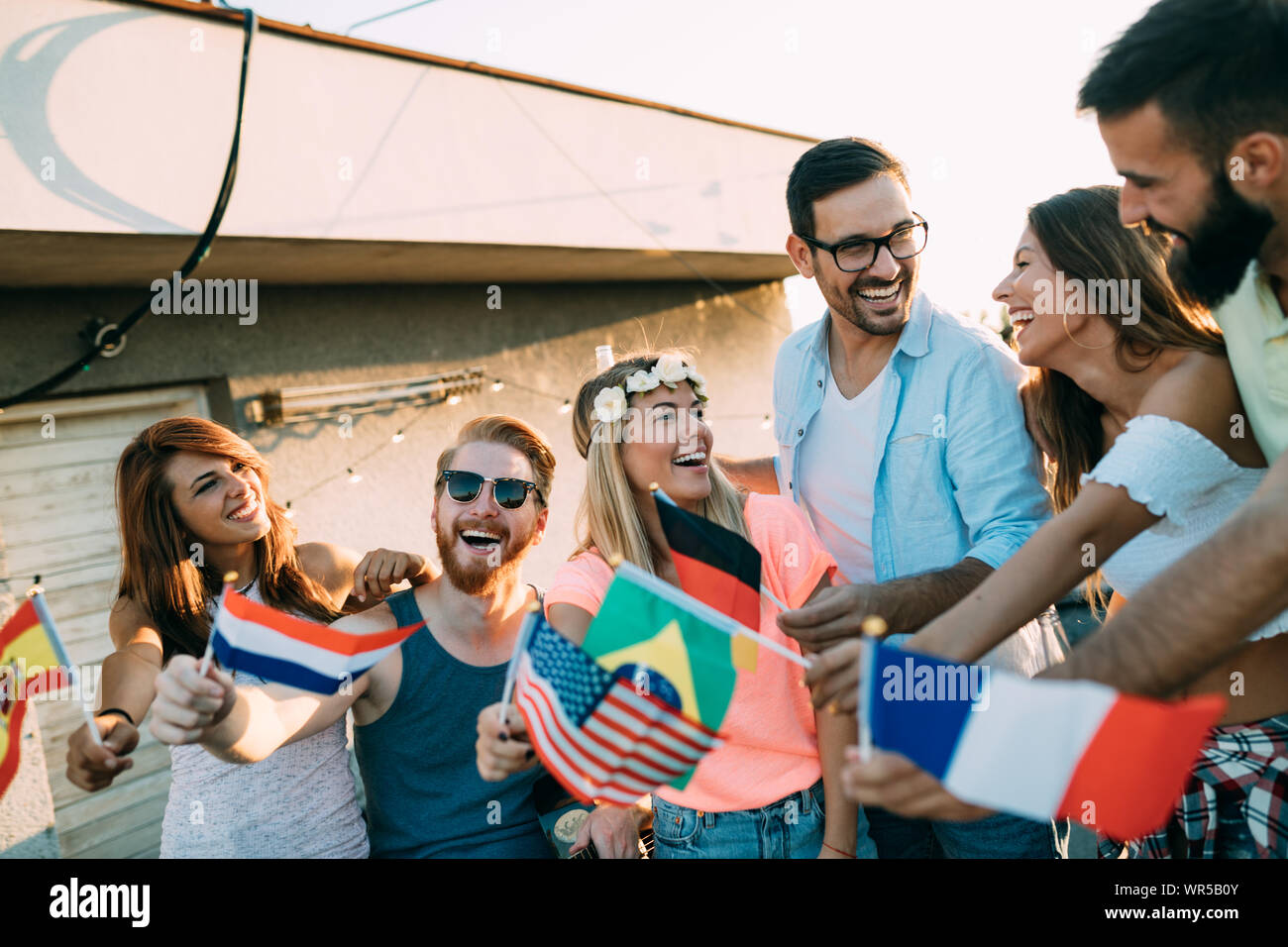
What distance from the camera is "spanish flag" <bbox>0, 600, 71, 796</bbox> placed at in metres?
2.33

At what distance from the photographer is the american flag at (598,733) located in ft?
6.40

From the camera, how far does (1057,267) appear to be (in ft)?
8.32

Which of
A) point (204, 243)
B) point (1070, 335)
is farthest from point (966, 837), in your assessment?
point (204, 243)

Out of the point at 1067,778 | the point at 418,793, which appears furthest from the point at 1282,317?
the point at 418,793

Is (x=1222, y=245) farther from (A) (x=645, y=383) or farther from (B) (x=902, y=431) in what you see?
(A) (x=645, y=383)

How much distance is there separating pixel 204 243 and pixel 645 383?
380cm

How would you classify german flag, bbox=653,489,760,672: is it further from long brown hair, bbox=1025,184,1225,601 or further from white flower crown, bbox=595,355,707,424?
long brown hair, bbox=1025,184,1225,601

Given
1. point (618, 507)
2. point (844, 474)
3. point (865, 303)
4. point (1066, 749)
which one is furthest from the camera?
point (844, 474)

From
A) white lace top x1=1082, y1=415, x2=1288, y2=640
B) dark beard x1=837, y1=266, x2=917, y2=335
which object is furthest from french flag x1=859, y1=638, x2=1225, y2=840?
dark beard x1=837, y1=266, x2=917, y2=335

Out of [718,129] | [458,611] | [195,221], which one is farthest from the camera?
[718,129]

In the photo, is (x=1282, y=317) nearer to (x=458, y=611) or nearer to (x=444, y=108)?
(x=458, y=611)

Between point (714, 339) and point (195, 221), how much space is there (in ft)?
21.9

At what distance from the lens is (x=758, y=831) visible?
2602mm
